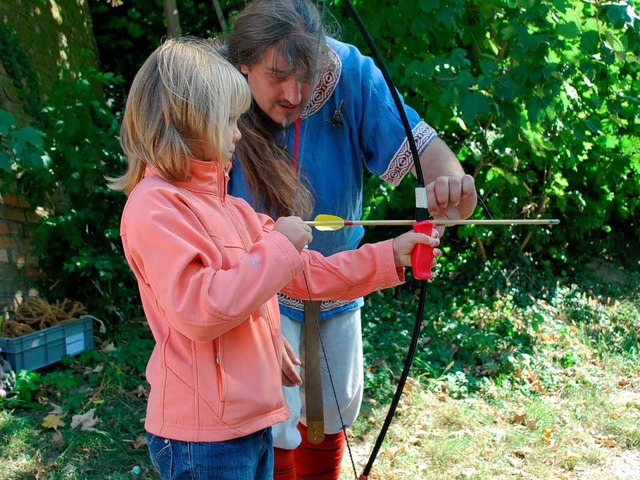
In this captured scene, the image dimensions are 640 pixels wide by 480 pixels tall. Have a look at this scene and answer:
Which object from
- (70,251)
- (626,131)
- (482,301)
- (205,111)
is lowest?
(482,301)

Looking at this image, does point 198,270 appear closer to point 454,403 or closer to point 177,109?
point 177,109

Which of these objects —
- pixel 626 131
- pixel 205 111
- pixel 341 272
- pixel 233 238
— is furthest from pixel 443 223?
pixel 626 131

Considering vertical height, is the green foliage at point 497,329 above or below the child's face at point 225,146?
below

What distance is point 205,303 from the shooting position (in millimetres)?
1291

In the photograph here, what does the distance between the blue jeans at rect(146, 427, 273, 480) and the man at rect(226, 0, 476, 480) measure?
541 mm

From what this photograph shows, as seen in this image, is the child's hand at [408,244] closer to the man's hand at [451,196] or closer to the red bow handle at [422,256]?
the red bow handle at [422,256]

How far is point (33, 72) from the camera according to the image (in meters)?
4.39

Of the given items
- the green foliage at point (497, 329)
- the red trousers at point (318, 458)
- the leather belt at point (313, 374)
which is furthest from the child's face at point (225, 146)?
the green foliage at point (497, 329)

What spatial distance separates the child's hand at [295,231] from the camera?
4.65 feet

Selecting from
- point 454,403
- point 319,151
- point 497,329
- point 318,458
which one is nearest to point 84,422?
point 318,458

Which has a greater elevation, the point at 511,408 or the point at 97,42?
the point at 97,42

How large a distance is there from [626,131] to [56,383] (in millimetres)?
4563

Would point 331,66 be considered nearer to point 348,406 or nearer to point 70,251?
point 348,406

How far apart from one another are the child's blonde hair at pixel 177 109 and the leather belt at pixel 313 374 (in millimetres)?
768
